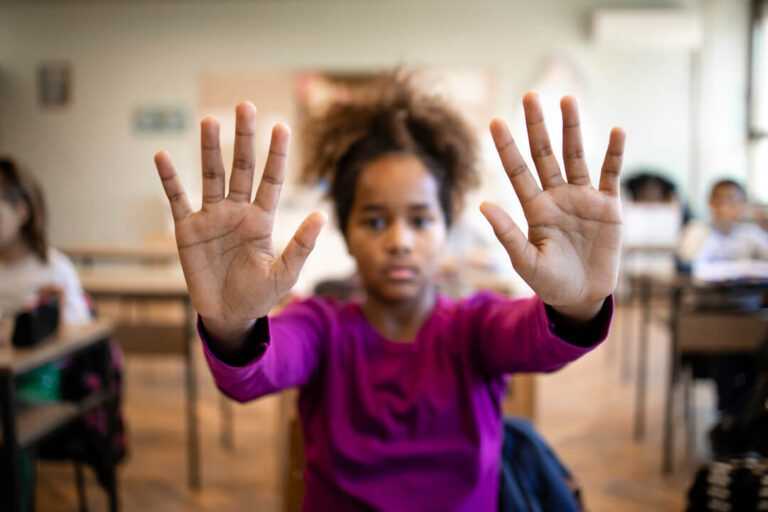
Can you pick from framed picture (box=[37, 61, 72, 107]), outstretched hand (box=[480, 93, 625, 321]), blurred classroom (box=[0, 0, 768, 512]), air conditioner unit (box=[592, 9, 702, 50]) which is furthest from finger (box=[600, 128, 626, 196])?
framed picture (box=[37, 61, 72, 107])

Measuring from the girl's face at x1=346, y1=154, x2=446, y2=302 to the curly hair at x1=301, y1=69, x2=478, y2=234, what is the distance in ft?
0.15

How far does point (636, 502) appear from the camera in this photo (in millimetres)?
2074

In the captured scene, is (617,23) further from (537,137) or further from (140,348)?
(537,137)

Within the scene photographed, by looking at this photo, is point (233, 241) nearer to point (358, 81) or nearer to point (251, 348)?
point (251, 348)

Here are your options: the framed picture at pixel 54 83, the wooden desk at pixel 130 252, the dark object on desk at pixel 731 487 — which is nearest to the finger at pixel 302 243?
the dark object on desk at pixel 731 487

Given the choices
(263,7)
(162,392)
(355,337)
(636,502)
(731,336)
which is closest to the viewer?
(355,337)

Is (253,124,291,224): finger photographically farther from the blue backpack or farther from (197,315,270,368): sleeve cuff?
the blue backpack

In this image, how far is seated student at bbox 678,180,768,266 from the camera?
10.1 ft

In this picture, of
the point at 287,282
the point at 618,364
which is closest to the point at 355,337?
the point at 287,282

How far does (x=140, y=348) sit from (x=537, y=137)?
202 cm

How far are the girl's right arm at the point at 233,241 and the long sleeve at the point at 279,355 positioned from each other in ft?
0.11

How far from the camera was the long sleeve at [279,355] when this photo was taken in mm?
738

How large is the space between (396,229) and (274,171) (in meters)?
0.33

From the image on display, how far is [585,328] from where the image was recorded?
2.45 feet
